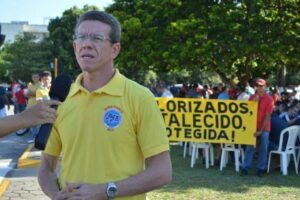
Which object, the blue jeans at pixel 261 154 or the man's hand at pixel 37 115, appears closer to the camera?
the man's hand at pixel 37 115

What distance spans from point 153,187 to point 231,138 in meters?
8.44

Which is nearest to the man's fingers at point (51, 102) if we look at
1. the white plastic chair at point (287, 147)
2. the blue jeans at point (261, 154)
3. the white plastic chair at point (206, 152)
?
the blue jeans at point (261, 154)

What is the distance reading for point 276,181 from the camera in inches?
370

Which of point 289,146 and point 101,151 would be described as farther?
point 289,146

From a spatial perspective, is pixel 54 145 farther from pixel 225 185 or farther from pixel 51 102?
pixel 225 185

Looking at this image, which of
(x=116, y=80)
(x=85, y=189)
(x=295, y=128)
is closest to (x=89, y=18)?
(x=116, y=80)

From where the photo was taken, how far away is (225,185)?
8.92 m

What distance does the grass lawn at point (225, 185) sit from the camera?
8.08 m

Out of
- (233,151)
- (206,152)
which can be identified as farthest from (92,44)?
(233,151)

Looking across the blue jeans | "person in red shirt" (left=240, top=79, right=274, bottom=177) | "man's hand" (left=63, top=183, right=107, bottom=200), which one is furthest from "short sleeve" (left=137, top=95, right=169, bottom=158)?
the blue jeans

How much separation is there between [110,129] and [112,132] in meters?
0.02

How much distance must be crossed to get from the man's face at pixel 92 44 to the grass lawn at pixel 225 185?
5599 mm

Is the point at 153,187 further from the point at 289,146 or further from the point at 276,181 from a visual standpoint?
the point at 289,146

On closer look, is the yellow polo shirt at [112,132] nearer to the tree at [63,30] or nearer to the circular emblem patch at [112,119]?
the circular emblem patch at [112,119]
